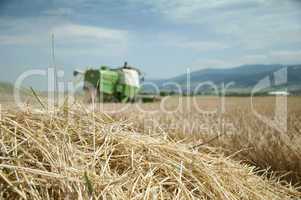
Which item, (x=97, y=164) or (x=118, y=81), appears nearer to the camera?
(x=97, y=164)

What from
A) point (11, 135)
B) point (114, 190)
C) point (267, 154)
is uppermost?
point (11, 135)

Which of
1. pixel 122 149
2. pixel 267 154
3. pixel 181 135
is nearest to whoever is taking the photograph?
pixel 122 149

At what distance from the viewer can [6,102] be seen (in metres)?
2.02

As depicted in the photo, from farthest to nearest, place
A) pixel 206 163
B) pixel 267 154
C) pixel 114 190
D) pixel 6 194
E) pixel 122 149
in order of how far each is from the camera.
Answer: pixel 267 154 → pixel 206 163 → pixel 122 149 → pixel 114 190 → pixel 6 194

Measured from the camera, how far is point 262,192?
6.61 ft

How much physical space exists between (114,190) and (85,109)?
0.62m

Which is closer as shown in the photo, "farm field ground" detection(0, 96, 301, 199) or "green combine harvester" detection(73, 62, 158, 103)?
"farm field ground" detection(0, 96, 301, 199)

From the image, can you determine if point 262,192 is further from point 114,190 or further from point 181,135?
point 181,135

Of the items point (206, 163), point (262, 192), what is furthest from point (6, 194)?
point (262, 192)

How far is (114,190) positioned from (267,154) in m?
2.05

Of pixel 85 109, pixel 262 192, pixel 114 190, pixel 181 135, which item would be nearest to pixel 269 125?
pixel 181 135

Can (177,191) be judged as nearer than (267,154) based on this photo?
Yes

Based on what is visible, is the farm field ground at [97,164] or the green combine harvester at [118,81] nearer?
the farm field ground at [97,164]

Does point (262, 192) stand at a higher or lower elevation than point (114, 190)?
lower
